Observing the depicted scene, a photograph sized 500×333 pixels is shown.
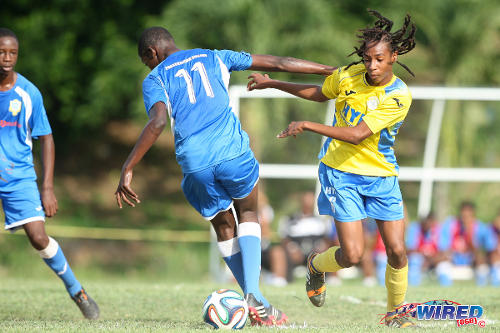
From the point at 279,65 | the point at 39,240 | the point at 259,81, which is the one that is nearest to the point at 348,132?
the point at 279,65

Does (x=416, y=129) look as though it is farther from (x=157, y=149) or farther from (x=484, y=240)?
(x=484, y=240)

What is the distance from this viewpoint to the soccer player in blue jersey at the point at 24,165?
6293mm

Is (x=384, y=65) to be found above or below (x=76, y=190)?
above

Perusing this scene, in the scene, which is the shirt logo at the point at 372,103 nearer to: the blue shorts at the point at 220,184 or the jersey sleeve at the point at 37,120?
the blue shorts at the point at 220,184

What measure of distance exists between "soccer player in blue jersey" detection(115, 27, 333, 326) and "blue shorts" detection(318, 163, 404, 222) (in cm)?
66

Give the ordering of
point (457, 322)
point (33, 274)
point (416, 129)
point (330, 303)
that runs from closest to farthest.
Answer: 1. point (457, 322)
2. point (330, 303)
3. point (33, 274)
4. point (416, 129)

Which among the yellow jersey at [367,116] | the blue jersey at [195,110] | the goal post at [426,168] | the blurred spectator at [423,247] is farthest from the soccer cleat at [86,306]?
the blurred spectator at [423,247]

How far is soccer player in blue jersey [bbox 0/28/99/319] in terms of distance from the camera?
6293 mm

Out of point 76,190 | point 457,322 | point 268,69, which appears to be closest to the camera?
point 457,322

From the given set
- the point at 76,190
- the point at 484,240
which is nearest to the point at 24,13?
the point at 76,190

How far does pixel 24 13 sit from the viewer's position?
74.3 ft

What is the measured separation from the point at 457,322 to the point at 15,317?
3679mm

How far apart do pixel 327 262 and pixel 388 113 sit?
1.38 m

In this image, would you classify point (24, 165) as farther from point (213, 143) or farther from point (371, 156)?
point (371, 156)
